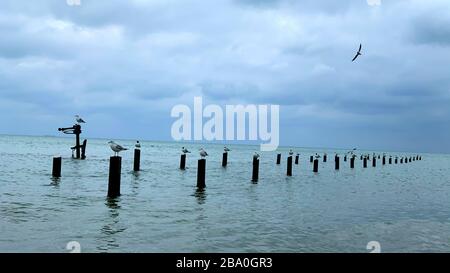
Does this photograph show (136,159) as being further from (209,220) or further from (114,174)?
(209,220)

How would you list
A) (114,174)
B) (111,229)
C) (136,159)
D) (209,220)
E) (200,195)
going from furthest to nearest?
1. (136,159)
2. (200,195)
3. (114,174)
4. (209,220)
5. (111,229)

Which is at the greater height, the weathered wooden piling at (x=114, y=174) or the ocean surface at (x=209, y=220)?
the weathered wooden piling at (x=114, y=174)

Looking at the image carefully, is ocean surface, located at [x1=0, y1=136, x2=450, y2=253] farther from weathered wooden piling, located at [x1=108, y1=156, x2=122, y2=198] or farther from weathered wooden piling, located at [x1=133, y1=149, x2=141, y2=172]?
weathered wooden piling, located at [x1=133, y1=149, x2=141, y2=172]

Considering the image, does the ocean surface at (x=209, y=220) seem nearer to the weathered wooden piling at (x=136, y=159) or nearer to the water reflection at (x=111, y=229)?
the water reflection at (x=111, y=229)

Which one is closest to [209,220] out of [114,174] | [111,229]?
[111,229]

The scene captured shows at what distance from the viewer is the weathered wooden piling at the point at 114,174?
610 inches

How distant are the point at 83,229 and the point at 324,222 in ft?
21.0

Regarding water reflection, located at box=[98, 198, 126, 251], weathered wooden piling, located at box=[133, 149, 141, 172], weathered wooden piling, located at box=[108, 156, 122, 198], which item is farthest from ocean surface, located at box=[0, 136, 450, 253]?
weathered wooden piling, located at box=[133, 149, 141, 172]

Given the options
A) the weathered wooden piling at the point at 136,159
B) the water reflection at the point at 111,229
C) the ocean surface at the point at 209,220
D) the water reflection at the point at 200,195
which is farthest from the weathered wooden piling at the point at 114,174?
the weathered wooden piling at the point at 136,159

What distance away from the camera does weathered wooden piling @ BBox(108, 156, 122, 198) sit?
610 inches

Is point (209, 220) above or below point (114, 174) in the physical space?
below

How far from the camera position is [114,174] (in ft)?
51.7
